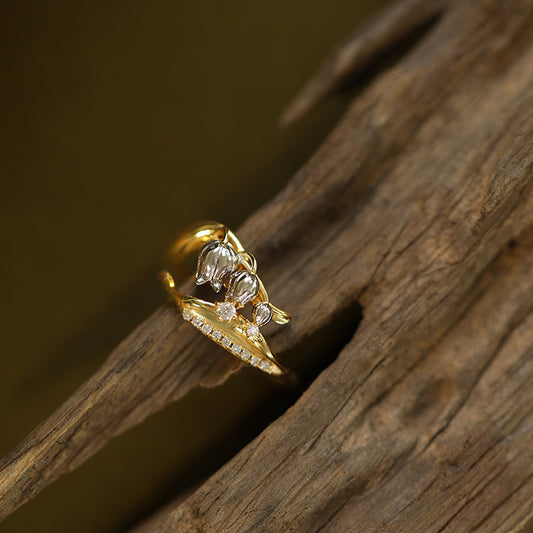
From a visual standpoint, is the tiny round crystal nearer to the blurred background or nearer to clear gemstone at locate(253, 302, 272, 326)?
clear gemstone at locate(253, 302, 272, 326)

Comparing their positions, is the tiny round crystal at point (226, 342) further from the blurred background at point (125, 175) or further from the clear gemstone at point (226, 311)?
the blurred background at point (125, 175)

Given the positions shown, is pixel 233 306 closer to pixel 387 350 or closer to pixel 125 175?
pixel 387 350

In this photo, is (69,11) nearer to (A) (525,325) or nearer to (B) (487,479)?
(A) (525,325)

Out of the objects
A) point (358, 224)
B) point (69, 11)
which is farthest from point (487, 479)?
point (69, 11)

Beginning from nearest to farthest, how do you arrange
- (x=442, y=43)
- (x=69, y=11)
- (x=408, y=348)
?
1. (x=408, y=348)
2. (x=442, y=43)
3. (x=69, y=11)

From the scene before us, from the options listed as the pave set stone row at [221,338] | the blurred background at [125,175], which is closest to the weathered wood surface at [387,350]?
the pave set stone row at [221,338]

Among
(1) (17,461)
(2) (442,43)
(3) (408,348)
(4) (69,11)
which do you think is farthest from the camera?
(4) (69,11)

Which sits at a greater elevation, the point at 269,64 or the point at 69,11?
the point at 69,11

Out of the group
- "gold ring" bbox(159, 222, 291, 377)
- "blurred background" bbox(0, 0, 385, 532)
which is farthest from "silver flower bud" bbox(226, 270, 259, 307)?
"blurred background" bbox(0, 0, 385, 532)
